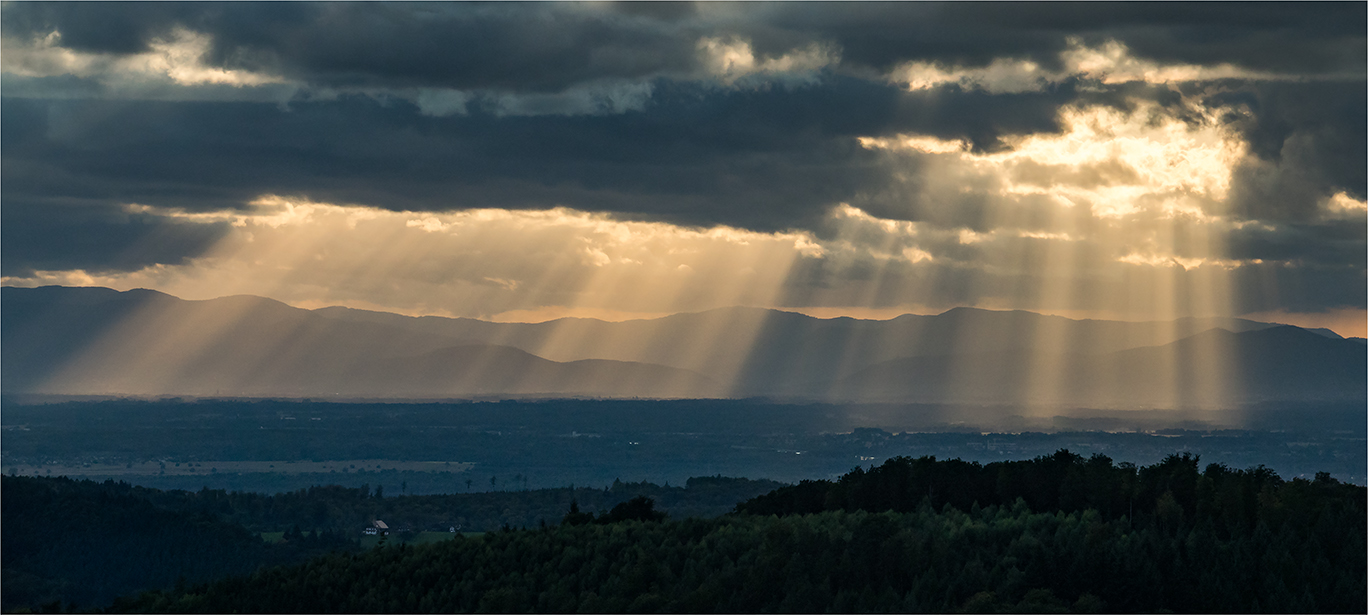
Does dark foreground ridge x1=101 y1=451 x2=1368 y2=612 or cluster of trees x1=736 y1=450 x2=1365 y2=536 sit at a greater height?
cluster of trees x1=736 y1=450 x2=1365 y2=536

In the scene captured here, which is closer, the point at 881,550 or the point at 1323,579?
the point at 1323,579

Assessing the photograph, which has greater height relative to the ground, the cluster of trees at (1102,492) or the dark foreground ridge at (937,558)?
the cluster of trees at (1102,492)

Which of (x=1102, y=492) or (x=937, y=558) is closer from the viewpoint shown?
(x=937, y=558)

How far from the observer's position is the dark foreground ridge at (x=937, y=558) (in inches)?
3346

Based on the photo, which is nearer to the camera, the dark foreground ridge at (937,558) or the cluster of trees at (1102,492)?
the dark foreground ridge at (937,558)

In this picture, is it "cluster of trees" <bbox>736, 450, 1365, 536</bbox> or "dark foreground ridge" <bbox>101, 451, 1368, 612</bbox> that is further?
"cluster of trees" <bbox>736, 450, 1365, 536</bbox>

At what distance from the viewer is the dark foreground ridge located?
85.0m

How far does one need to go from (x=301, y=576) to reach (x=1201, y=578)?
75.0 m

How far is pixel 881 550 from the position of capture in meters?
91.6

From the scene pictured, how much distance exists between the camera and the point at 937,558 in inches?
3519

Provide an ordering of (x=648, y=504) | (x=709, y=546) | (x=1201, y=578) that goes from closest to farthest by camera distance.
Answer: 1. (x=1201, y=578)
2. (x=709, y=546)
3. (x=648, y=504)

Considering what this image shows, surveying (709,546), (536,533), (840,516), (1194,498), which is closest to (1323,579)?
(1194,498)

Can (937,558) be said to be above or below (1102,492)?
below

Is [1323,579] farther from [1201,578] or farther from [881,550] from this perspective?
[881,550]
